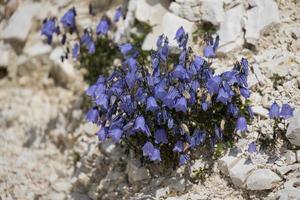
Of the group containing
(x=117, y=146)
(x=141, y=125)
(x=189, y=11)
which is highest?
(x=189, y=11)

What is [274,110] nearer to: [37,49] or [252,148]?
[252,148]

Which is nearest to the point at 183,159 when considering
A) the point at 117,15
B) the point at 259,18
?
the point at 259,18

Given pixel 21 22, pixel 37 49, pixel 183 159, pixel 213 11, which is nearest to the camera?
pixel 183 159

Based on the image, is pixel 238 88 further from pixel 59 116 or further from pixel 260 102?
pixel 59 116

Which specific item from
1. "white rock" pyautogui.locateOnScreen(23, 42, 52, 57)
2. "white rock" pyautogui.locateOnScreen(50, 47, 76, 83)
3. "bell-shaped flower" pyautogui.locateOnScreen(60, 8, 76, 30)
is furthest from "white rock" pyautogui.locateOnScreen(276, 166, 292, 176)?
"white rock" pyautogui.locateOnScreen(23, 42, 52, 57)

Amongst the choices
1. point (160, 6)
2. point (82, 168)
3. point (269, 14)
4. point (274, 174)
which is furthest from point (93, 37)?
point (274, 174)

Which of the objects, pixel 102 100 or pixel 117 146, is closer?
pixel 102 100

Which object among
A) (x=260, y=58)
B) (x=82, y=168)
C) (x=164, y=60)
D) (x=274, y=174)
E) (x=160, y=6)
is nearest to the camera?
(x=274, y=174)
